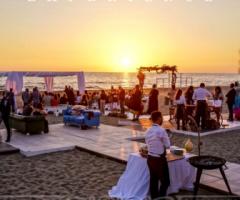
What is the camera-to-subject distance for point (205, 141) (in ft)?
38.2

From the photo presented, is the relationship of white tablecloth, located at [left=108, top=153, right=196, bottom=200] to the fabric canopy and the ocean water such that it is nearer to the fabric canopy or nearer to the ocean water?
the fabric canopy

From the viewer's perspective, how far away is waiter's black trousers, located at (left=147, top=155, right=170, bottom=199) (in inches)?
225

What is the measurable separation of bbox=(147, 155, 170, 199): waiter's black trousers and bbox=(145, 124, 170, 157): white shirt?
0.12 m

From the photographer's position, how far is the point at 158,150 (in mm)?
5660

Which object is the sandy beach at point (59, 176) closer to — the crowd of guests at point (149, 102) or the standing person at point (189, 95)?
the crowd of guests at point (149, 102)

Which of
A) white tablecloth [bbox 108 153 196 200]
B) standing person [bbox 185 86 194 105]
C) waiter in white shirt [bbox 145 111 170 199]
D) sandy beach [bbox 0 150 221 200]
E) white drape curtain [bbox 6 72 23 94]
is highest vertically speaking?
white drape curtain [bbox 6 72 23 94]

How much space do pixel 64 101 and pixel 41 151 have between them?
1203cm

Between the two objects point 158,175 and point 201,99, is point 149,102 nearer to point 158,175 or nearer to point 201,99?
point 201,99

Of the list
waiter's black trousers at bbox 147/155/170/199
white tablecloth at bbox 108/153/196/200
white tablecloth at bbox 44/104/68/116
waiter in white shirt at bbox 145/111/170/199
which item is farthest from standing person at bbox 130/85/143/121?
waiter in white shirt at bbox 145/111/170/199

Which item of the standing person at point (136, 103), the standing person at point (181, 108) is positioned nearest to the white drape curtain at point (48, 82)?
the standing person at point (136, 103)

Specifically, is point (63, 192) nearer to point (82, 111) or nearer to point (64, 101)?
point (82, 111)

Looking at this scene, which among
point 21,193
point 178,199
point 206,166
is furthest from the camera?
point 21,193

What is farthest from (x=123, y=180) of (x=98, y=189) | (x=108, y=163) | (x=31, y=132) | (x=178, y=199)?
(x=31, y=132)

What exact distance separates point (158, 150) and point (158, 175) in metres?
0.41
